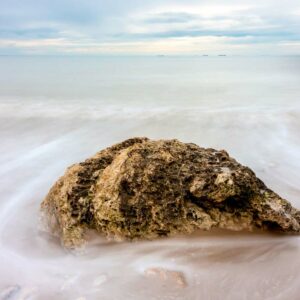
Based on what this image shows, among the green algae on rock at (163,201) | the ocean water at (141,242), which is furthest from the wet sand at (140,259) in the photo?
the green algae on rock at (163,201)

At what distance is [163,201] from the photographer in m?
3.57

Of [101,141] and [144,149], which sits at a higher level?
[144,149]

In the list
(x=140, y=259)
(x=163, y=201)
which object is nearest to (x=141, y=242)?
(x=140, y=259)

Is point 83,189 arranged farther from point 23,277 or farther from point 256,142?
point 256,142

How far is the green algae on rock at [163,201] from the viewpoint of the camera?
140 inches

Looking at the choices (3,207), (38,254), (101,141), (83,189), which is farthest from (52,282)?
(101,141)

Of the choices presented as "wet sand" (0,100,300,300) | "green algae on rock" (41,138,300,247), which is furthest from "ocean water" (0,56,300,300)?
"green algae on rock" (41,138,300,247)

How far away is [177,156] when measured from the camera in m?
3.95

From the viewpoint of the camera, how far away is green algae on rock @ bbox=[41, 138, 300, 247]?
140 inches

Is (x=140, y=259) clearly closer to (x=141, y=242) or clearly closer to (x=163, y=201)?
(x=141, y=242)

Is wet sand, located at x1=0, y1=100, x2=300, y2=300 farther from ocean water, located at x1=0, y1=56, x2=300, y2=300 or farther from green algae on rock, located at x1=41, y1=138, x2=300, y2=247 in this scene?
green algae on rock, located at x1=41, y1=138, x2=300, y2=247

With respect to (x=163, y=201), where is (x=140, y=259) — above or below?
below

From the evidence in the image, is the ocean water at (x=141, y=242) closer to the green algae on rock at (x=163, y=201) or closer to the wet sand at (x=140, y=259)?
the wet sand at (x=140, y=259)

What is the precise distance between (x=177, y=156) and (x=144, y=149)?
362 mm
